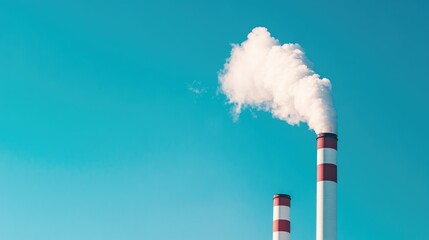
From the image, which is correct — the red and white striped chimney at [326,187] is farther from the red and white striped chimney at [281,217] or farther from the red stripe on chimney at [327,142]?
the red and white striped chimney at [281,217]

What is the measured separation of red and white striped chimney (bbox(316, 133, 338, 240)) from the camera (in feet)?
93.6

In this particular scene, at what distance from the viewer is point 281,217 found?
36062 millimetres

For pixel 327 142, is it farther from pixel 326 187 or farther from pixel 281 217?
pixel 281 217

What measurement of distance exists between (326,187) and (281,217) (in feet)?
24.7

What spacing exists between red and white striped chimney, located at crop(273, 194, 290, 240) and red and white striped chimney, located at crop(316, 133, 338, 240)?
682 cm

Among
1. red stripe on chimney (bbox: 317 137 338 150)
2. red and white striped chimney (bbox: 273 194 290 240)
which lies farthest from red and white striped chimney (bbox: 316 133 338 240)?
red and white striped chimney (bbox: 273 194 290 240)

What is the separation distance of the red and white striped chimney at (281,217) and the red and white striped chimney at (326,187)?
682 centimetres

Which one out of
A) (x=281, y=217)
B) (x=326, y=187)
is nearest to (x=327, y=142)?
(x=326, y=187)

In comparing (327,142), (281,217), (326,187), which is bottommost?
(326,187)

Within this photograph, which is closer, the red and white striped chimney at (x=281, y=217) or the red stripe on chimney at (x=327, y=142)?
the red stripe on chimney at (x=327, y=142)

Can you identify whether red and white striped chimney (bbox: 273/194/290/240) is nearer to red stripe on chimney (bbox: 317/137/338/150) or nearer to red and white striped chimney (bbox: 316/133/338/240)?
red and white striped chimney (bbox: 316/133/338/240)

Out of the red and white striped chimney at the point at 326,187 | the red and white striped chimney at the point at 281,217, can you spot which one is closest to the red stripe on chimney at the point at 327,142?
the red and white striped chimney at the point at 326,187

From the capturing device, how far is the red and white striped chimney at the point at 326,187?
28.5 m

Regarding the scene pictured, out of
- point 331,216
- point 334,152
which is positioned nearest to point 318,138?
point 334,152
